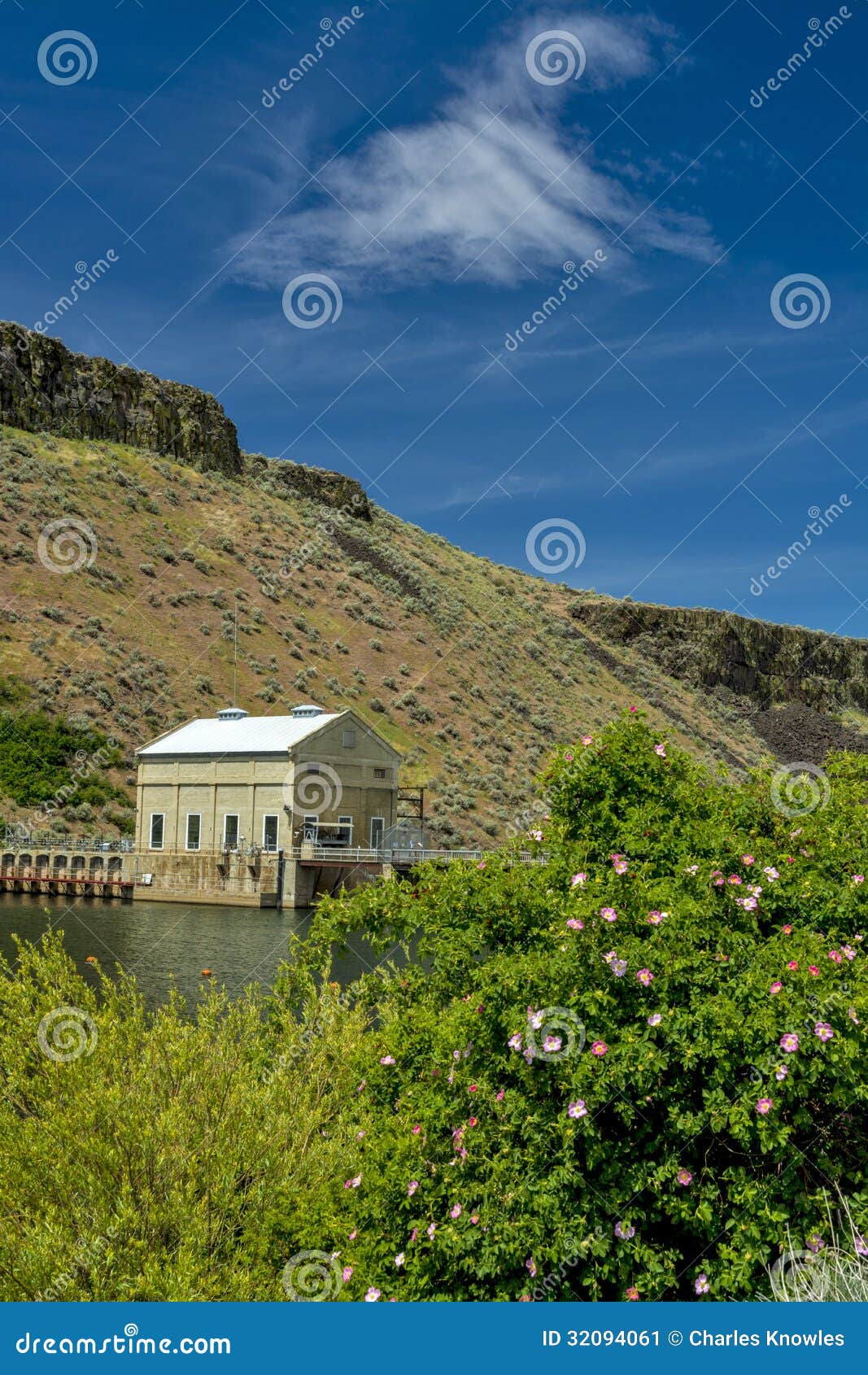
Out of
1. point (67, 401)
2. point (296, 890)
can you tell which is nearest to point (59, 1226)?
point (296, 890)

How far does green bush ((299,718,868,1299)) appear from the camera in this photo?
5.17 m

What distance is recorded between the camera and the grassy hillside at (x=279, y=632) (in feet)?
201

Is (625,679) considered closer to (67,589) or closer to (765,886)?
(67,589)

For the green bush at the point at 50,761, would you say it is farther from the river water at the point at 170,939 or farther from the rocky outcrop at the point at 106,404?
the rocky outcrop at the point at 106,404

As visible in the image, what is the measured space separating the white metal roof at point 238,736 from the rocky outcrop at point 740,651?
7608 cm

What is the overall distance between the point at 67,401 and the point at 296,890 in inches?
2463

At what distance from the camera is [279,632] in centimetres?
7688

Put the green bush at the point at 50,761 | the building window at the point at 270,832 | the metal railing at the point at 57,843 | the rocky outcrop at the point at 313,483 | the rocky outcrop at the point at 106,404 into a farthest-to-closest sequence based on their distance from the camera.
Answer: the rocky outcrop at the point at 313,483
the rocky outcrop at the point at 106,404
the green bush at the point at 50,761
the metal railing at the point at 57,843
the building window at the point at 270,832

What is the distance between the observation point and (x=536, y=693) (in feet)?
292

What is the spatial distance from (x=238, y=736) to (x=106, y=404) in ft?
185

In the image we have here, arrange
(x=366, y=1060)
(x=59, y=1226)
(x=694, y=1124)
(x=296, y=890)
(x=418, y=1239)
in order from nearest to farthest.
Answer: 1. (x=694, y=1124)
2. (x=418, y=1239)
3. (x=59, y=1226)
4. (x=366, y=1060)
5. (x=296, y=890)

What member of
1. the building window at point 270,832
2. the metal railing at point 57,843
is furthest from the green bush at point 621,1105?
the metal railing at point 57,843

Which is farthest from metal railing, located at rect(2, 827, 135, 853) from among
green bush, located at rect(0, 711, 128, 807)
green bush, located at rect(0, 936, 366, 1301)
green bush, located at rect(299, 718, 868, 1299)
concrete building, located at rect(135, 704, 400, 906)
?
green bush, located at rect(299, 718, 868, 1299)

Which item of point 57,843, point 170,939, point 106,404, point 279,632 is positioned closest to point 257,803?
point 57,843
